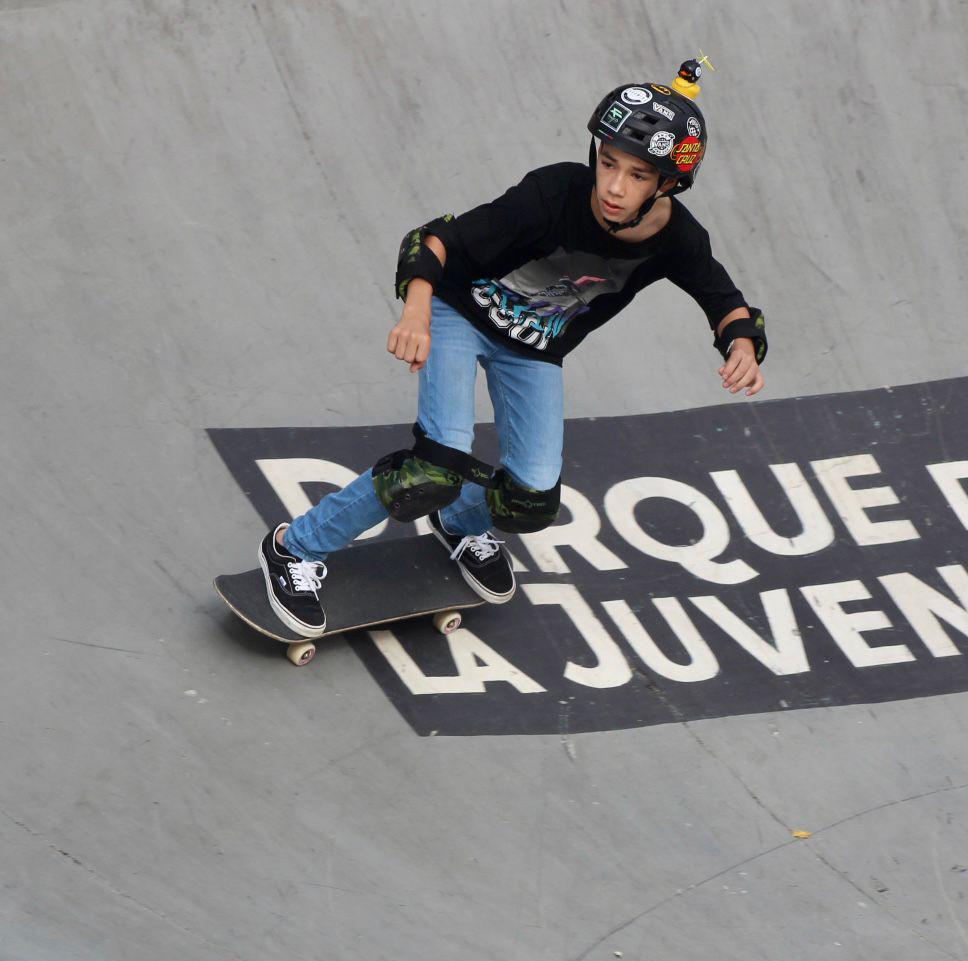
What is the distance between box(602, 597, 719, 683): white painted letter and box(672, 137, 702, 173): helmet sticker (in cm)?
191

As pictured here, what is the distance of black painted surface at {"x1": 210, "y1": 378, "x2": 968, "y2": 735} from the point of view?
4.62 meters

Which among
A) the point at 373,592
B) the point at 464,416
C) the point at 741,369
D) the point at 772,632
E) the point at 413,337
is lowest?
the point at 772,632

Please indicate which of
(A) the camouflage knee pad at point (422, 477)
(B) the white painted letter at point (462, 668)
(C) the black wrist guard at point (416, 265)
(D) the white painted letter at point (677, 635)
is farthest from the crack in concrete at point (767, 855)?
(C) the black wrist guard at point (416, 265)

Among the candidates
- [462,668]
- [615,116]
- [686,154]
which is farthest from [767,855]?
[615,116]

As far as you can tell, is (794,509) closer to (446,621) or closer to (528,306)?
(446,621)

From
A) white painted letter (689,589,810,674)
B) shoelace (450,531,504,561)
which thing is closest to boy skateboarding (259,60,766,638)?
shoelace (450,531,504,561)

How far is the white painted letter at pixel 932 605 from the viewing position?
508 centimetres

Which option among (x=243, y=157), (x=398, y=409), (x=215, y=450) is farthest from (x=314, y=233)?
(x=215, y=450)

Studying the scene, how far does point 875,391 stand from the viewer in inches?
252

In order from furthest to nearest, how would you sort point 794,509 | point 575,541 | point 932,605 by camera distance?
point 794,509
point 575,541
point 932,605

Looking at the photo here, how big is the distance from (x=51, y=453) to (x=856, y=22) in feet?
18.6

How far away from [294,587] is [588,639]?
1200 mm

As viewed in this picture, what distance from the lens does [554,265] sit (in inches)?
164

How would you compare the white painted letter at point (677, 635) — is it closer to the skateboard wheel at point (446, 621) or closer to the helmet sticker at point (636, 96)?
the skateboard wheel at point (446, 621)
